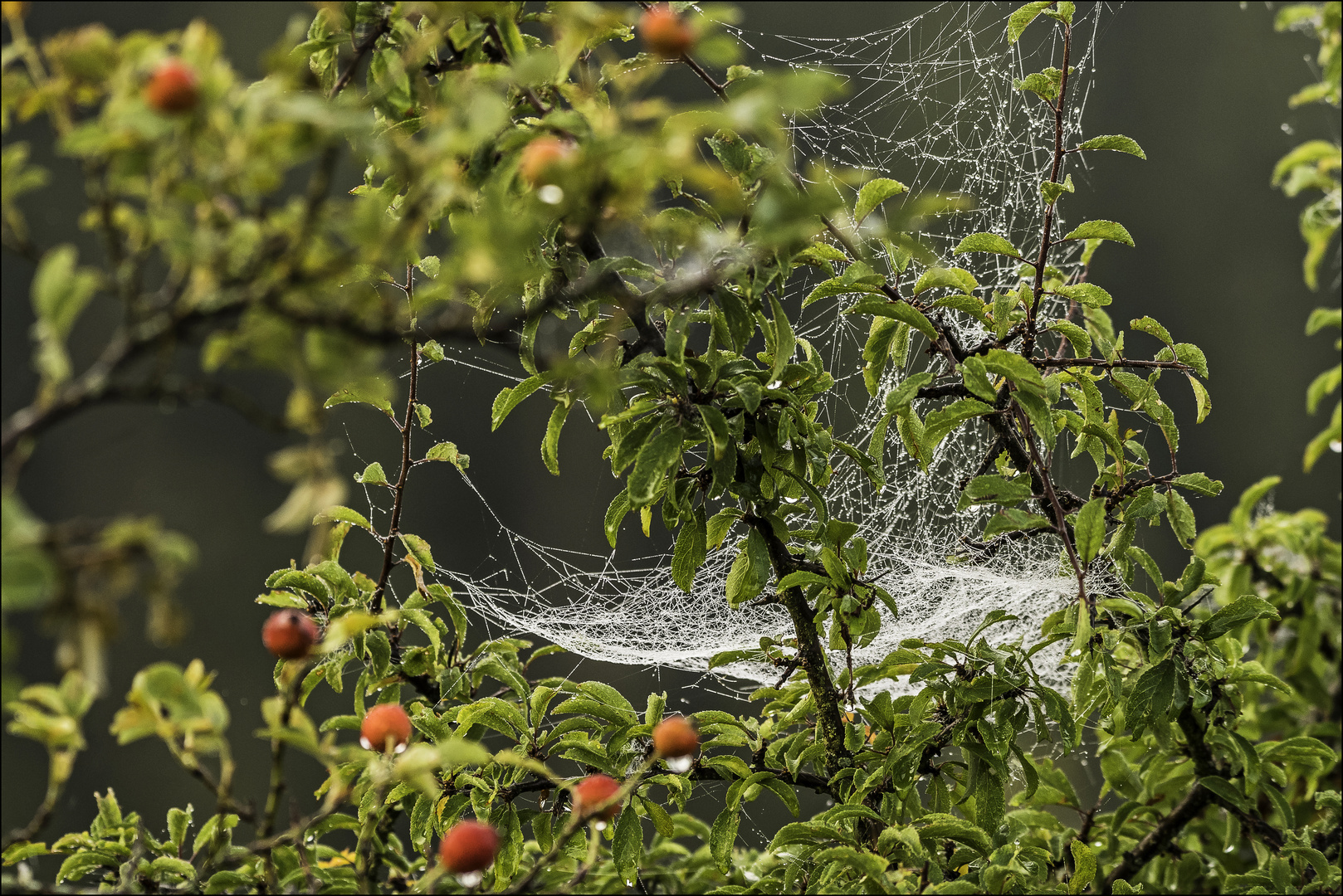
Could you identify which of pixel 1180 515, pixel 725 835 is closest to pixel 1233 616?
pixel 1180 515

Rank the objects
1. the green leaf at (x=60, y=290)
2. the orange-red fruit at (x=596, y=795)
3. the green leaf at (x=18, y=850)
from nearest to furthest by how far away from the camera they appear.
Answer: the green leaf at (x=60, y=290) → the orange-red fruit at (x=596, y=795) → the green leaf at (x=18, y=850)

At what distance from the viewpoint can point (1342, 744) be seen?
139cm

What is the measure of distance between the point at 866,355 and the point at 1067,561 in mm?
242

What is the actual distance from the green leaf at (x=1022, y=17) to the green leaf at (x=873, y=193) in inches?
7.1

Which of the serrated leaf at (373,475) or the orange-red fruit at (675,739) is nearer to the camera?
the orange-red fruit at (675,739)

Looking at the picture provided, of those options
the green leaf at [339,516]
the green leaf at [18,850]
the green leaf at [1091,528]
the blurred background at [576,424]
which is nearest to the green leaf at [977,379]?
the green leaf at [1091,528]

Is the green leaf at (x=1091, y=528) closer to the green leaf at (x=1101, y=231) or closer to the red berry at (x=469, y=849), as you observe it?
the green leaf at (x=1101, y=231)

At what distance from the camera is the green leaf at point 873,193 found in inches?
27.3

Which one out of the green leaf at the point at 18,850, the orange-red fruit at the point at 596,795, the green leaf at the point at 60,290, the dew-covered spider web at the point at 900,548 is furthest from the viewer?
the dew-covered spider web at the point at 900,548

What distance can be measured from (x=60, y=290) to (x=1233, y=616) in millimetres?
773

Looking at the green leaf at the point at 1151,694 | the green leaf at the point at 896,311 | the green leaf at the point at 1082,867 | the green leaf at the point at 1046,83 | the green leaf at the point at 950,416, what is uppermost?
the green leaf at the point at 1046,83

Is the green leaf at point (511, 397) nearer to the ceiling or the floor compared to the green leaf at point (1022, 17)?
nearer to the floor

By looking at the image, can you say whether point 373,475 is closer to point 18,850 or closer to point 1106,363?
point 18,850

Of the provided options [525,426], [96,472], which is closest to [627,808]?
[525,426]
